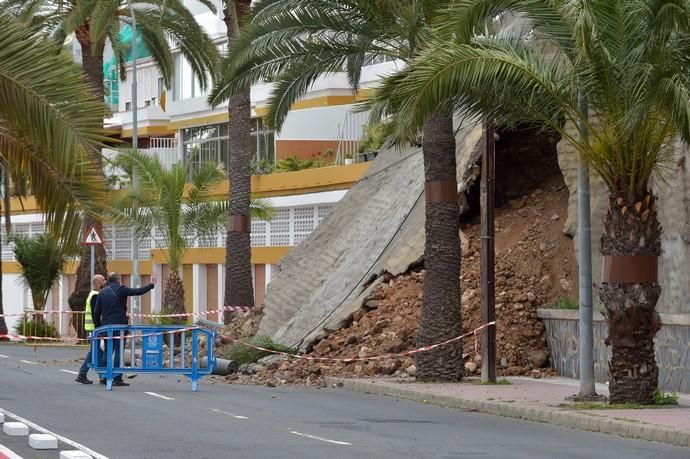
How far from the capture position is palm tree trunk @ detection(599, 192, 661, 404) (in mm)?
18922

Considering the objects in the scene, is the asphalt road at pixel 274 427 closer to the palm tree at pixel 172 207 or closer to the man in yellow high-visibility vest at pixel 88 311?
the man in yellow high-visibility vest at pixel 88 311

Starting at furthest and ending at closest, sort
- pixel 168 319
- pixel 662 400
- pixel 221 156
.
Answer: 1. pixel 221 156
2. pixel 168 319
3. pixel 662 400

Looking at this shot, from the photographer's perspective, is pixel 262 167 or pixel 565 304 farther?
pixel 262 167

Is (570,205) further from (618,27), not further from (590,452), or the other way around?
(590,452)

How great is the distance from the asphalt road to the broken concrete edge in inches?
10.4

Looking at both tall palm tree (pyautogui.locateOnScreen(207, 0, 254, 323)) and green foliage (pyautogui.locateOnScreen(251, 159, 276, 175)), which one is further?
green foliage (pyautogui.locateOnScreen(251, 159, 276, 175))

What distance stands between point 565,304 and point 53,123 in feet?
43.6

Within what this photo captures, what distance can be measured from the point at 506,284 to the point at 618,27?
986 cm

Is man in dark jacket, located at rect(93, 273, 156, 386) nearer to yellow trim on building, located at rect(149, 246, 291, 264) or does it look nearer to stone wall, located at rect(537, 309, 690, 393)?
stone wall, located at rect(537, 309, 690, 393)

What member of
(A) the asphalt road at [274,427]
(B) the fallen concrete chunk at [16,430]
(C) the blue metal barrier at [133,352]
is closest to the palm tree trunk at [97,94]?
(C) the blue metal barrier at [133,352]

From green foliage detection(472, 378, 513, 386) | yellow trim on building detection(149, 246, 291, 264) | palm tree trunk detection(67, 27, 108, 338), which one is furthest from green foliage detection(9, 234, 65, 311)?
green foliage detection(472, 378, 513, 386)

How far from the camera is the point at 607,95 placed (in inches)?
727

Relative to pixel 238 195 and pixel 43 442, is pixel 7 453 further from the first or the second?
pixel 238 195

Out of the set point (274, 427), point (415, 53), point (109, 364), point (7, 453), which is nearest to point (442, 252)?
point (415, 53)
